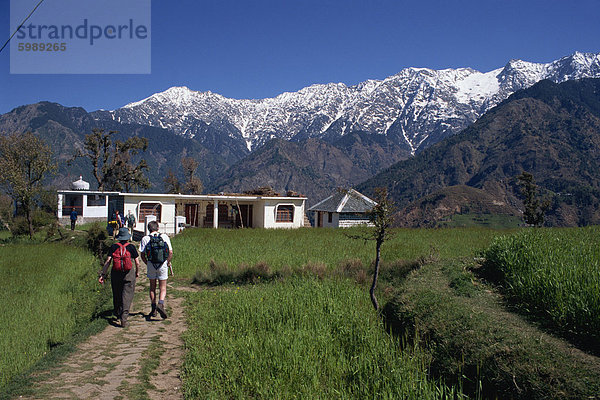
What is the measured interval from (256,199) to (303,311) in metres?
28.8

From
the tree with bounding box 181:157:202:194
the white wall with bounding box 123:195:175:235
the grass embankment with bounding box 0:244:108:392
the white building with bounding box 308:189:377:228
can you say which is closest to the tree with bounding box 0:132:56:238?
the white wall with bounding box 123:195:175:235

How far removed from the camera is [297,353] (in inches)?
243

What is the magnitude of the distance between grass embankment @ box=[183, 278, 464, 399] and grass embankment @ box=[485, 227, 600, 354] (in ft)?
6.47

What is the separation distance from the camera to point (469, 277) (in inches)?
367

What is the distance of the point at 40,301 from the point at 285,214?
2791 centimetres

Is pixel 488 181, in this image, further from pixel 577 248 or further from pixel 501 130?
pixel 577 248

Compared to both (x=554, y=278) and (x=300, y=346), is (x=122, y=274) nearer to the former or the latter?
(x=300, y=346)

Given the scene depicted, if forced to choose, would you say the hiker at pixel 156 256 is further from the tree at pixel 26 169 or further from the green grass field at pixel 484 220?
the green grass field at pixel 484 220

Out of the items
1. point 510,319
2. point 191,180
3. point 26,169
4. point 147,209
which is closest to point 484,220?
point 191,180

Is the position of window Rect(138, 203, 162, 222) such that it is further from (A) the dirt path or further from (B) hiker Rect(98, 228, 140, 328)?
(B) hiker Rect(98, 228, 140, 328)

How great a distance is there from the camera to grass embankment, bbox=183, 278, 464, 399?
5.43 m

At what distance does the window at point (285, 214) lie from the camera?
37.2 m

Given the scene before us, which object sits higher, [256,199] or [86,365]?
[256,199]

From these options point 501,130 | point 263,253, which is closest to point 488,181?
point 501,130
